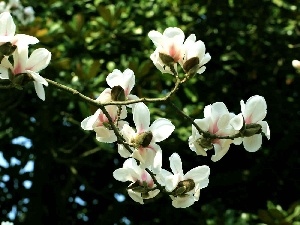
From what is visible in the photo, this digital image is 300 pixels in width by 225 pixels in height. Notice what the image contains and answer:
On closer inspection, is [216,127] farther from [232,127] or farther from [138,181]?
[138,181]

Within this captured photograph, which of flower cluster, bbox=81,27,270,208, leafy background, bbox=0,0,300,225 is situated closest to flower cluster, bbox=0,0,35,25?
leafy background, bbox=0,0,300,225

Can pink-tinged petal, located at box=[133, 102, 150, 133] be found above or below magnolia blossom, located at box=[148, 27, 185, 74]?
below

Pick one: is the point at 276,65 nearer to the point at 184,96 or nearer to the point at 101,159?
the point at 184,96

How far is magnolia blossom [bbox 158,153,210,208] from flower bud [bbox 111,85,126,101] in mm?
161

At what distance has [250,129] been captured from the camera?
1.18 m

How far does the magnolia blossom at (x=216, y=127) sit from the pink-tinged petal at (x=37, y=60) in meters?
0.30

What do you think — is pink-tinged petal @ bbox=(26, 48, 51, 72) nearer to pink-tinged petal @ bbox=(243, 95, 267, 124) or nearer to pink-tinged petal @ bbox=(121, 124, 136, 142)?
pink-tinged petal @ bbox=(121, 124, 136, 142)

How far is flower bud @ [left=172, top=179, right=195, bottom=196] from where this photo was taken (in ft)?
4.05

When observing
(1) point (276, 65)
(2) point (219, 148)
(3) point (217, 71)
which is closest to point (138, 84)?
(3) point (217, 71)

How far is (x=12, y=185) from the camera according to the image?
3729 millimetres

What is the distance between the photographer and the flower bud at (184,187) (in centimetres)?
123

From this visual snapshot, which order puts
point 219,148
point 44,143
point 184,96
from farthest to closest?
point 44,143 < point 184,96 < point 219,148

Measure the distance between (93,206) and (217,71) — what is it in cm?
105

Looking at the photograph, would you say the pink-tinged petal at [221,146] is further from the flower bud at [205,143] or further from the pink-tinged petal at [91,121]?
the pink-tinged petal at [91,121]
